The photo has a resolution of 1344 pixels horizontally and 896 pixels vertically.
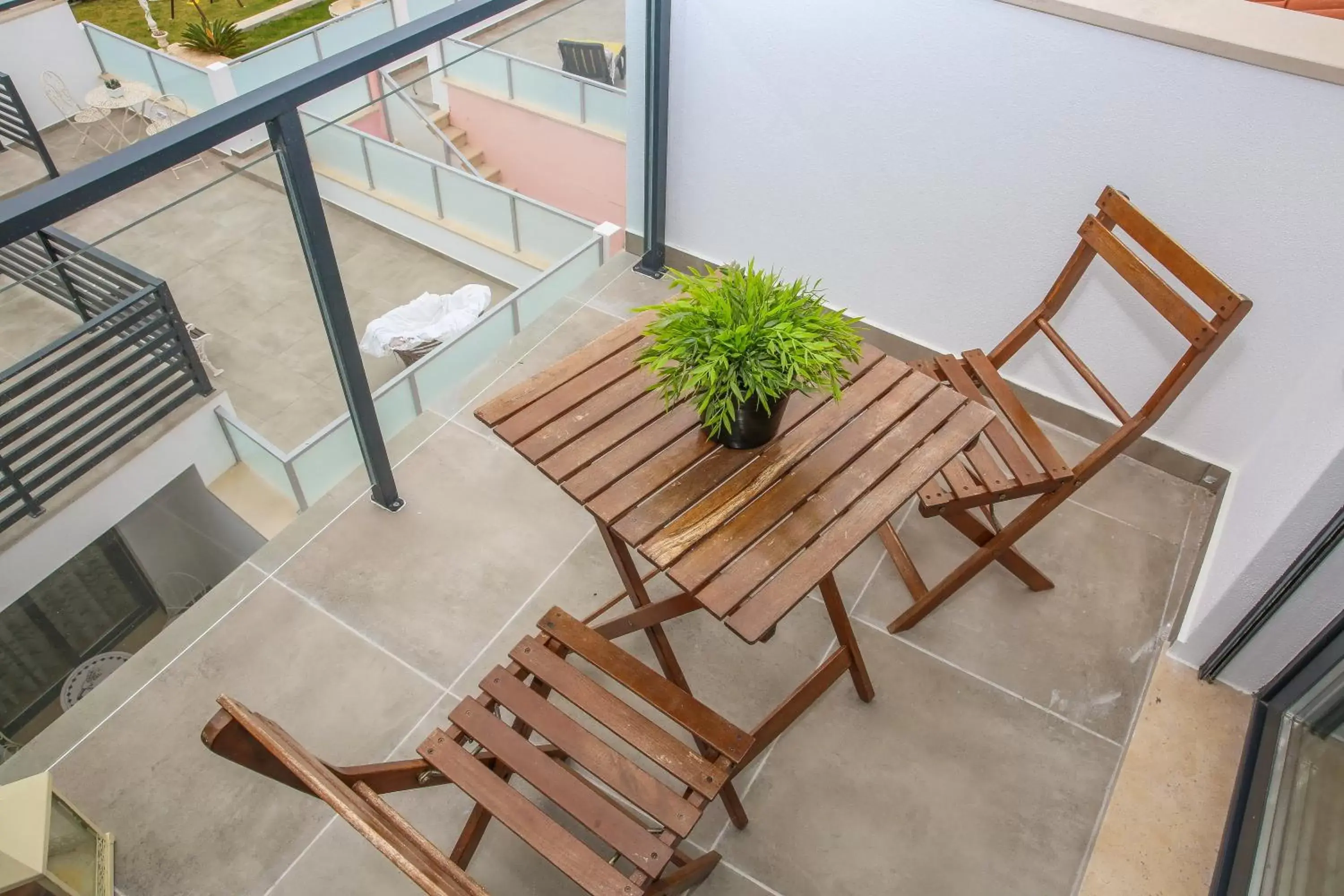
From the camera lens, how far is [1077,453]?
2768 mm

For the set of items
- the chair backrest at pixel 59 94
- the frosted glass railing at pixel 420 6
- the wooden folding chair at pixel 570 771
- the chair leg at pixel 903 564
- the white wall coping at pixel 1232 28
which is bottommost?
the chair backrest at pixel 59 94

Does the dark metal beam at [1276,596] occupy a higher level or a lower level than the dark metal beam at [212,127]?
lower

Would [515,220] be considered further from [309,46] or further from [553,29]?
[309,46]

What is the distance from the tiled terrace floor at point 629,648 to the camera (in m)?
1.87

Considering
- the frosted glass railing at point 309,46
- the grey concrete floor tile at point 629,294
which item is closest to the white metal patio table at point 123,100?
the frosted glass railing at point 309,46

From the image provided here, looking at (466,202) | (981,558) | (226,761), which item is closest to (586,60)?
(466,202)

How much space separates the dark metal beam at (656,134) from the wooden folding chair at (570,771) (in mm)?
1889

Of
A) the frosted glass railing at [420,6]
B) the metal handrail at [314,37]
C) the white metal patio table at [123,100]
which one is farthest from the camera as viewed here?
the white metal patio table at [123,100]

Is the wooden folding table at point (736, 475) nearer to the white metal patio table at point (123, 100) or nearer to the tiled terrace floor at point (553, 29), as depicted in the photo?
the tiled terrace floor at point (553, 29)

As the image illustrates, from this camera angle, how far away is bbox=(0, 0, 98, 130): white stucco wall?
757 centimetres

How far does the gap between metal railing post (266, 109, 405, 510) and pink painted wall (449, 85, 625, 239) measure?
166 cm

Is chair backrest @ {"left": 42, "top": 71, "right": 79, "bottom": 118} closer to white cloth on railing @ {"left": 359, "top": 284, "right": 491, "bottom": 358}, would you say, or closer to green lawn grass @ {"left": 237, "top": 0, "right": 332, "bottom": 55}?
green lawn grass @ {"left": 237, "top": 0, "right": 332, "bottom": 55}

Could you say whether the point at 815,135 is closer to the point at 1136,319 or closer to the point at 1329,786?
the point at 1136,319

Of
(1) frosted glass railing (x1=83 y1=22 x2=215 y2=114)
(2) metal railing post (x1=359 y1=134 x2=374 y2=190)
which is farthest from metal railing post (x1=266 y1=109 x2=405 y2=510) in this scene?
(1) frosted glass railing (x1=83 y1=22 x2=215 y2=114)
